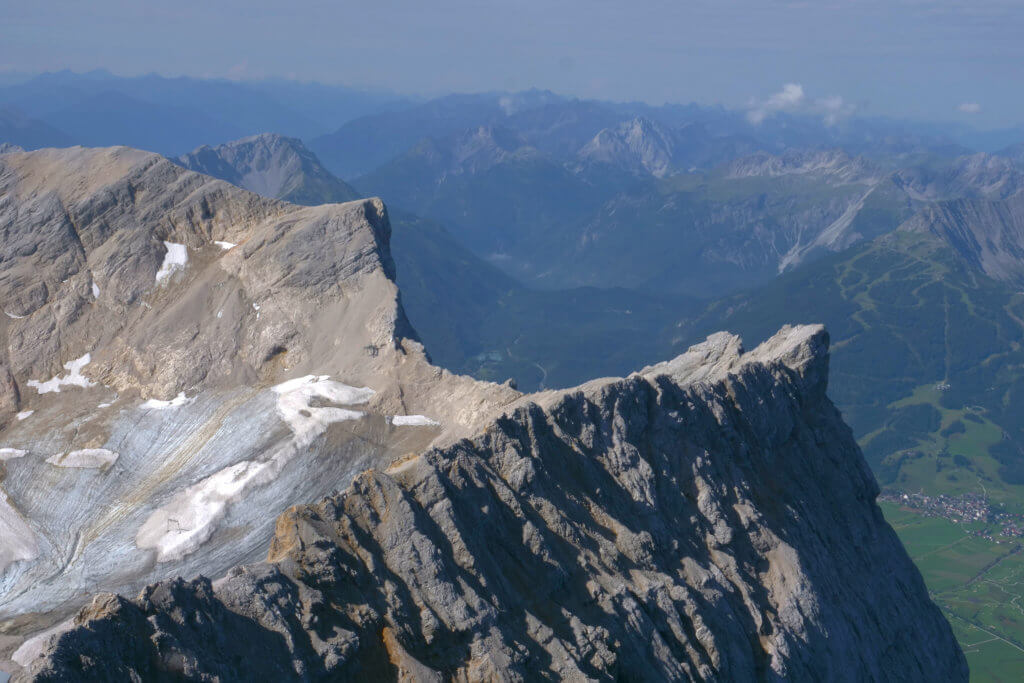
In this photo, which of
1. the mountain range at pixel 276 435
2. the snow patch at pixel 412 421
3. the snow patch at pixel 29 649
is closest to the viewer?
the mountain range at pixel 276 435

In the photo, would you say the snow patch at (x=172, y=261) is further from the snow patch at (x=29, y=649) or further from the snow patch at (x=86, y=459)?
the snow patch at (x=29, y=649)

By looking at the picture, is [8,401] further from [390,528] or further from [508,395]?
[390,528]

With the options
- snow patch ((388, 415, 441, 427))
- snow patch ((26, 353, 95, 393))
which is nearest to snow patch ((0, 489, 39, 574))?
snow patch ((26, 353, 95, 393))

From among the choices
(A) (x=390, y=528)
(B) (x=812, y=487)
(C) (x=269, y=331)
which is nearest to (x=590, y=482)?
(A) (x=390, y=528)

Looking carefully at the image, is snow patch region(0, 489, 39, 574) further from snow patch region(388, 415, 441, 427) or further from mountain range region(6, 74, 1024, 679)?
snow patch region(388, 415, 441, 427)

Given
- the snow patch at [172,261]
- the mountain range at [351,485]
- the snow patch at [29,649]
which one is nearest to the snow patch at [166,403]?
the mountain range at [351,485]

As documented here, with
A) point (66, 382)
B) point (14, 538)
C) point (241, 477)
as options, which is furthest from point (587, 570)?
point (66, 382)
